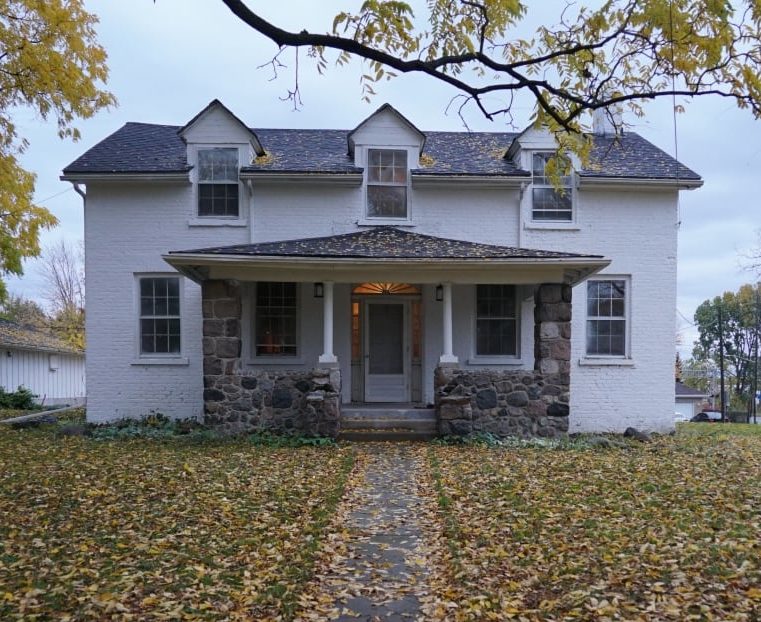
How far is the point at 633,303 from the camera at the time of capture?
40.9 ft

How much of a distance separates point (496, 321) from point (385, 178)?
3851mm

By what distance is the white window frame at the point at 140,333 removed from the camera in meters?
12.2

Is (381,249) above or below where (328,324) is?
above

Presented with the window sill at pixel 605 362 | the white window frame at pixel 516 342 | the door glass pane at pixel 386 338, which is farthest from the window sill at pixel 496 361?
the door glass pane at pixel 386 338

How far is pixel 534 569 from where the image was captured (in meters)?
4.49

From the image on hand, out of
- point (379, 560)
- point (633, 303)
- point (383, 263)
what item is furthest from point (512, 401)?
point (379, 560)

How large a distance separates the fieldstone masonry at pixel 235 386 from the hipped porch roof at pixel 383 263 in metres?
0.58

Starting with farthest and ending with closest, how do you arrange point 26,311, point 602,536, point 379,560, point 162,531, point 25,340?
point 26,311, point 25,340, point 162,531, point 602,536, point 379,560

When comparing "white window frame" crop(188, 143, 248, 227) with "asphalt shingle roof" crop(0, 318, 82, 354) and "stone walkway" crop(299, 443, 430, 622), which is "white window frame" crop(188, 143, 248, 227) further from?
"asphalt shingle roof" crop(0, 318, 82, 354)

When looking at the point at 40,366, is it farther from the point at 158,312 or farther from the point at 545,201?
the point at 545,201

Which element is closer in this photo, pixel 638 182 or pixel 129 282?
pixel 638 182

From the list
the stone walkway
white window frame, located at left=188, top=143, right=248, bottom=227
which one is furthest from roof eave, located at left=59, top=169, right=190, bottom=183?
the stone walkway

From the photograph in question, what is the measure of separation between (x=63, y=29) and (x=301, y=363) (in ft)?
24.0

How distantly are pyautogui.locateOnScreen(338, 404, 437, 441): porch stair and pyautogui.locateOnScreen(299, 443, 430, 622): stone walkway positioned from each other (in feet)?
9.27
